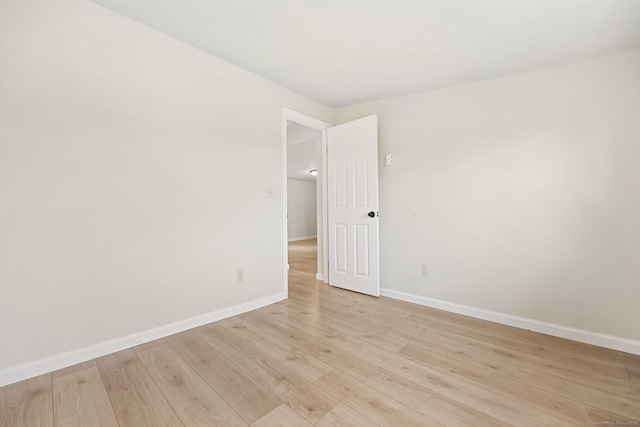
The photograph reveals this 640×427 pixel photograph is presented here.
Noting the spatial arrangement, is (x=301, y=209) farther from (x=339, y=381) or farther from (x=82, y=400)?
(x=82, y=400)

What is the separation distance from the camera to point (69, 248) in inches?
66.0

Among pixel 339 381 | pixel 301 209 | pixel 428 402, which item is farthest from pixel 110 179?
pixel 301 209

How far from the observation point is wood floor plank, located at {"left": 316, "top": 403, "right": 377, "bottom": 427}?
1233mm

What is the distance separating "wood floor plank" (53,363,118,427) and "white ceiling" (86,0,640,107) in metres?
2.38

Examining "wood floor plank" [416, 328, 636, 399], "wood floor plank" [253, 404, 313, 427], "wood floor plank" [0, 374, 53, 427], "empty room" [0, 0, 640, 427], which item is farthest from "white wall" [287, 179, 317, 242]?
"wood floor plank" [253, 404, 313, 427]

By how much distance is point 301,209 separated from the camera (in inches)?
356

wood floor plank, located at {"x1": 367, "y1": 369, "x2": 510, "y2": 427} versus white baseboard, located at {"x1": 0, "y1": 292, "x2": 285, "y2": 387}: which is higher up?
white baseboard, located at {"x1": 0, "y1": 292, "x2": 285, "y2": 387}

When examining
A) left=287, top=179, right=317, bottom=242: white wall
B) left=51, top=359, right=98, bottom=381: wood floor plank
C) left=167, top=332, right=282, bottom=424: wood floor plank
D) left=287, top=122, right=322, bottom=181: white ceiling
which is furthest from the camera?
left=287, top=179, right=317, bottom=242: white wall

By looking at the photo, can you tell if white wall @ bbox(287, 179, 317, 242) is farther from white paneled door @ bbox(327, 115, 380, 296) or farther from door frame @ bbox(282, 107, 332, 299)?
white paneled door @ bbox(327, 115, 380, 296)

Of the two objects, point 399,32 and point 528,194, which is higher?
point 399,32

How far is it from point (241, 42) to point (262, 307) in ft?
7.94

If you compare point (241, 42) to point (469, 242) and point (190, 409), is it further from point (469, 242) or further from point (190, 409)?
point (469, 242)

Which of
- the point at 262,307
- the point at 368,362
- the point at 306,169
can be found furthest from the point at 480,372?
the point at 306,169

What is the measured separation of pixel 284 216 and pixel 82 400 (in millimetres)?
2023
